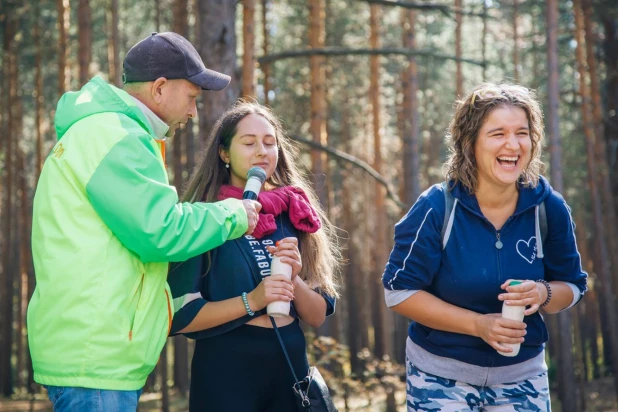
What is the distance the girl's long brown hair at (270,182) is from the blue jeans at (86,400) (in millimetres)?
1320

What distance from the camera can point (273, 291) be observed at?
11.7ft

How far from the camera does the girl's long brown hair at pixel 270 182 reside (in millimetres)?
4082

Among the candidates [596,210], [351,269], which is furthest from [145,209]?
[351,269]

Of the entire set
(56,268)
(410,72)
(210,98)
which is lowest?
(56,268)

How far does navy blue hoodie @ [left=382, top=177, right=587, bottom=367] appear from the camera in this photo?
3.64m

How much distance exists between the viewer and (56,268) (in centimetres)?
301

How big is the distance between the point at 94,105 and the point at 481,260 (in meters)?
1.93

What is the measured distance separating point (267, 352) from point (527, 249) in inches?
54.8

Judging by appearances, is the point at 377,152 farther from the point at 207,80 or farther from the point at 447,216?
the point at 207,80

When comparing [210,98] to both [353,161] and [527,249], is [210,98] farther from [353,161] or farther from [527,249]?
[527,249]

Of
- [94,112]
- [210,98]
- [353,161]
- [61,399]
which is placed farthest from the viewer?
[353,161]

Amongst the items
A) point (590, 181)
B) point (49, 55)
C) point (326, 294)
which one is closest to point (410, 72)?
point (590, 181)

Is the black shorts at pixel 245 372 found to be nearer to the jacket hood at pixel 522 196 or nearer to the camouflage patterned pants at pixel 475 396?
the camouflage patterned pants at pixel 475 396

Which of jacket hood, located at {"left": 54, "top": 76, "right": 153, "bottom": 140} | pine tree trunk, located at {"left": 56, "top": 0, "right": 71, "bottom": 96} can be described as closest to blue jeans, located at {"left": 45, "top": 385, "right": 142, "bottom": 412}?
jacket hood, located at {"left": 54, "top": 76, "right": 153, "bottom": 140}
